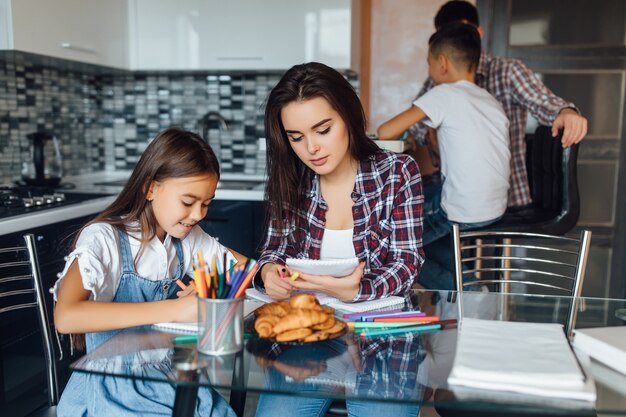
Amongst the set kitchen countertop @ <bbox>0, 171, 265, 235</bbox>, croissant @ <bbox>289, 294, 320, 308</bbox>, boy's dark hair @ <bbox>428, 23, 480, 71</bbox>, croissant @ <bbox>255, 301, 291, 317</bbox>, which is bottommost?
croissant @ <bbox>255, 301, 291, 317</bbox>

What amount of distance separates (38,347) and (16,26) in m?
1.16

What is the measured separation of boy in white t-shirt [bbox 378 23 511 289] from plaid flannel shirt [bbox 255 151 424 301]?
0.74 metres

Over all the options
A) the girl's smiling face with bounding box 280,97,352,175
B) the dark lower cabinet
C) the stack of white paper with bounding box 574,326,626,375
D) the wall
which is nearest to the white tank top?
the girl's smiling face with bounding box 280,97,352,175

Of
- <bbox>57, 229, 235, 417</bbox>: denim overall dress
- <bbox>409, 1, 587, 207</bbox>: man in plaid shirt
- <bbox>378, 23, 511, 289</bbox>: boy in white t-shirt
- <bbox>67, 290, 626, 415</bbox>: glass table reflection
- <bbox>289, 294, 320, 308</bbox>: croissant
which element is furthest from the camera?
<bbox>409, 1, 587, 207</bbox>: man in plaid shirt

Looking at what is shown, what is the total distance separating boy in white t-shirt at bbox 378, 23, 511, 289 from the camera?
254 centimetres

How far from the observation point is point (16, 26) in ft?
7.91

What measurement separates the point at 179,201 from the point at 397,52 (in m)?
2.32

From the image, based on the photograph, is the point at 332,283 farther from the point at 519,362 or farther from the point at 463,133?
the point at 463,133

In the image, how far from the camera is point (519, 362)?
3.52 feet

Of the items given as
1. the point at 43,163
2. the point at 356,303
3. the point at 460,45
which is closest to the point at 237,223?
the point at 43,163

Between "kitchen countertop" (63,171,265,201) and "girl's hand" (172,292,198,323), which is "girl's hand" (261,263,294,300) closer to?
"girl's hand" (172,292,198,323)

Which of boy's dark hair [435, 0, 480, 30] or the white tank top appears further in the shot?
boy's dark hair [435, 0, 480, 30]

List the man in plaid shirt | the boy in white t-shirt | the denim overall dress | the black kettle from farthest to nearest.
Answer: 1. the black kettle
2. the man in plaid shirt
3. the boy in white t-shirt
4. the denim overall dress

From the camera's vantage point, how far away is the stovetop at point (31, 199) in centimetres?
232
